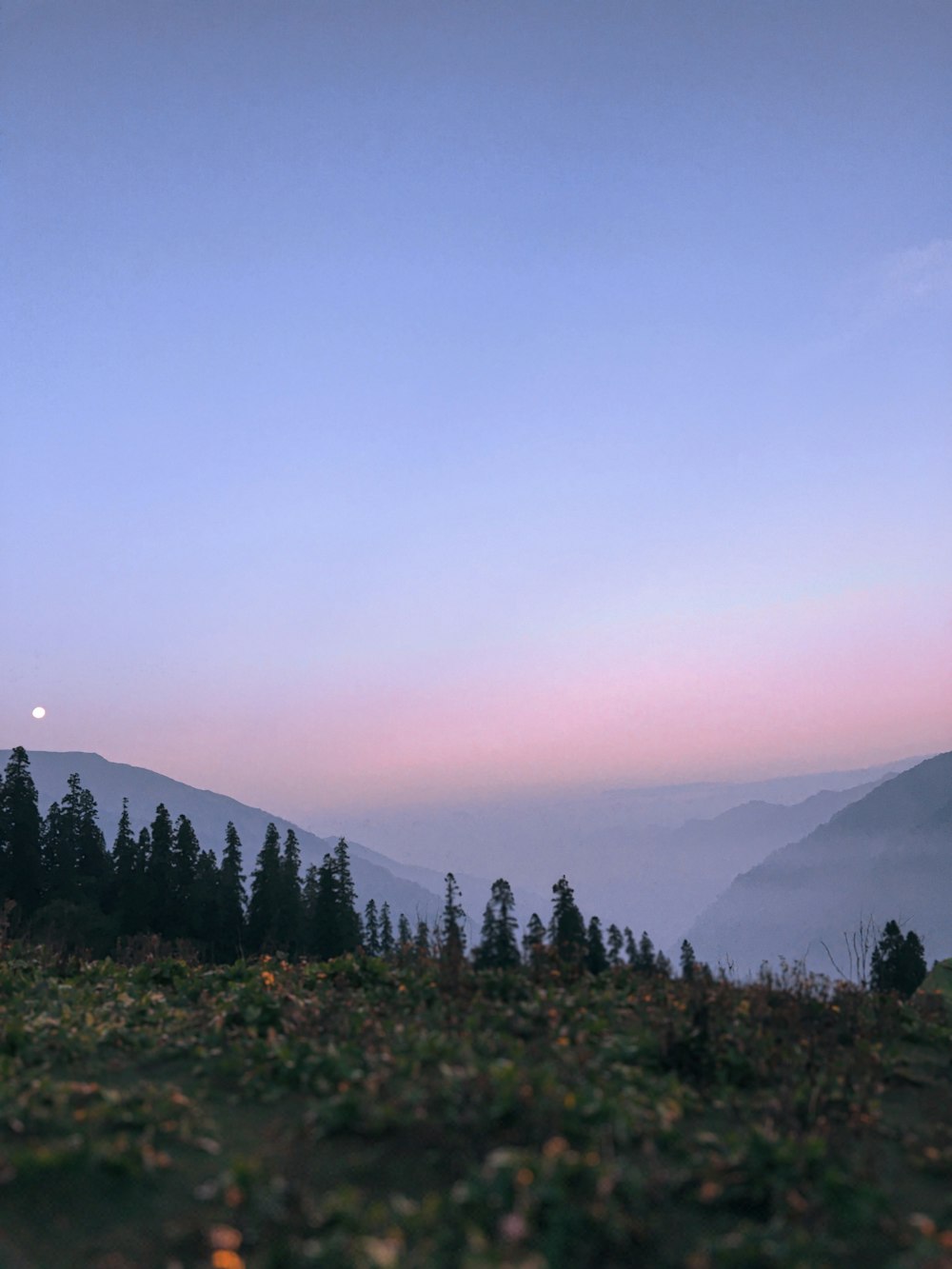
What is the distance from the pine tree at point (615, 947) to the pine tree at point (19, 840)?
40949mm

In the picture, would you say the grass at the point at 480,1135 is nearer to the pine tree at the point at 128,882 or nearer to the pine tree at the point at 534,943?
the pine tree at the point at 534,943

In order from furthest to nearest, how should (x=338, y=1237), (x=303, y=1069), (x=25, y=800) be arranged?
1. (x=25, y=800)
2. (x=303, y=1069)
3. (x=338, y=1237)

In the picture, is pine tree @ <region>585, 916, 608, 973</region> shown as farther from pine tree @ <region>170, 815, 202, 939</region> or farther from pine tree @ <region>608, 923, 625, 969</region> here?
pine tree @ <region>170, 815, 202, 939</region>

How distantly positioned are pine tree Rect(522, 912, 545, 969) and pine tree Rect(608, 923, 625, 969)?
1372 millimetres

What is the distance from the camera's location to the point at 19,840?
49.6 m

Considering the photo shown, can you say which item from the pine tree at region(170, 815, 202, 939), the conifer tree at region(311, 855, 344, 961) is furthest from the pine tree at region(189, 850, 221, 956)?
the conifer tree at region(311, 855, 344, 961)

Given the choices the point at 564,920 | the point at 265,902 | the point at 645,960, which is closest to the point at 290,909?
the point at 265,902

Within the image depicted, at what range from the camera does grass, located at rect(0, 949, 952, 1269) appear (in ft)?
18.4

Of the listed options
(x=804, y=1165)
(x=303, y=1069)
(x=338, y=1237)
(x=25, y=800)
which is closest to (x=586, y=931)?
(x=303, y=1069)

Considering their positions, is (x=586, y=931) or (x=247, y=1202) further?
(x=586, y=931)

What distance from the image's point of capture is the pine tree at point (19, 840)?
159ft

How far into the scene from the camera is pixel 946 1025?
499 inches

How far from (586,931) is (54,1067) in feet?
51.4

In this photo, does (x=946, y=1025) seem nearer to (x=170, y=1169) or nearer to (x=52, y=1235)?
(x=170, y=1169)
